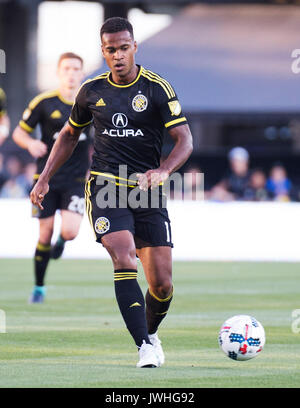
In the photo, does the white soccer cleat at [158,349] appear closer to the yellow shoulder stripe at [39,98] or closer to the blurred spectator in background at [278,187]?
A: the yellow shoulder stripe at [39,98]

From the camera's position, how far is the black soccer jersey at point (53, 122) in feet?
41.4

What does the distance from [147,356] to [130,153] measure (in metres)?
1.55

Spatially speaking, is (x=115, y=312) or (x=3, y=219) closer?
(x=115, y=312)

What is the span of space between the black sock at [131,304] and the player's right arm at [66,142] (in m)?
1.05

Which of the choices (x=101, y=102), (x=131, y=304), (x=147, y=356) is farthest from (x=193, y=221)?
(x=147, y=356)

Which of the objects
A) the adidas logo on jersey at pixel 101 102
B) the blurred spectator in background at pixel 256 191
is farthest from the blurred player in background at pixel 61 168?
the blurred spectator in background at pixel 256 191

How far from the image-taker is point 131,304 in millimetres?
7719

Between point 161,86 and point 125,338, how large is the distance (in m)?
2.50

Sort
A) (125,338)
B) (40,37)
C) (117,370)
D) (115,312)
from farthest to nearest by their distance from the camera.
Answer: (40,37) < (115,312) < (125,338) < (117,370)

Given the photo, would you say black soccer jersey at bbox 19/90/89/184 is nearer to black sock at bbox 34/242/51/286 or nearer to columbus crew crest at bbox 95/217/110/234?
black sock at bbox 34/242/51/286

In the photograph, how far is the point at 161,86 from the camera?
8.09 m

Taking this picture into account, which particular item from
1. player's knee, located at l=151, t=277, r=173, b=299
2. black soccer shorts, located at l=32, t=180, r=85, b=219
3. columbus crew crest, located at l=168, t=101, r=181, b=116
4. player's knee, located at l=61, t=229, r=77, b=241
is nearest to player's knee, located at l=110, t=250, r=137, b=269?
player's knee, located at l=151, t=277, r=173, b=299
